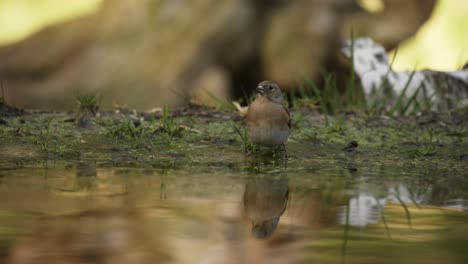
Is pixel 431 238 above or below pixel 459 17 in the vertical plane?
below

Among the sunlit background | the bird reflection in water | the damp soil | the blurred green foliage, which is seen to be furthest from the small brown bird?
the blurred green foliage

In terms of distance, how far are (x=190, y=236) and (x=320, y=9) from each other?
8295 mm

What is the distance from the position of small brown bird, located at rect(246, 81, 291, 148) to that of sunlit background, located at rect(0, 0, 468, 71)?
4817mm

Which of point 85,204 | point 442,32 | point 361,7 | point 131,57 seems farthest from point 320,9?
point 85,204

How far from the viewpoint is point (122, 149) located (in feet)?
20.0

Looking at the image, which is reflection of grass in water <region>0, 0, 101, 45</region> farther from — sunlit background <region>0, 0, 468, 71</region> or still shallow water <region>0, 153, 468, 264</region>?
still shallow water <region>0, 153, 468, 264</region>

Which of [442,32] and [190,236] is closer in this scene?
[190,236]

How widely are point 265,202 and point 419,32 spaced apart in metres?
7.48

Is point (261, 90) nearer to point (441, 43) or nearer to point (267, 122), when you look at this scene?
point (267, 122)

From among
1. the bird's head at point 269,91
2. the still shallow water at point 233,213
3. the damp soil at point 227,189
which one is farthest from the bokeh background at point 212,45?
the still shallow water at point 233,213

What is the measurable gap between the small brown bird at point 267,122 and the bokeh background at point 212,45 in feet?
15.1

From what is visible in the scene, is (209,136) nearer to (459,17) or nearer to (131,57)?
(131,57)

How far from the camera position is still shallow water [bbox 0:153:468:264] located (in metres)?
3.10

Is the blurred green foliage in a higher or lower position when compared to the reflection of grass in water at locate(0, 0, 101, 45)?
lower
